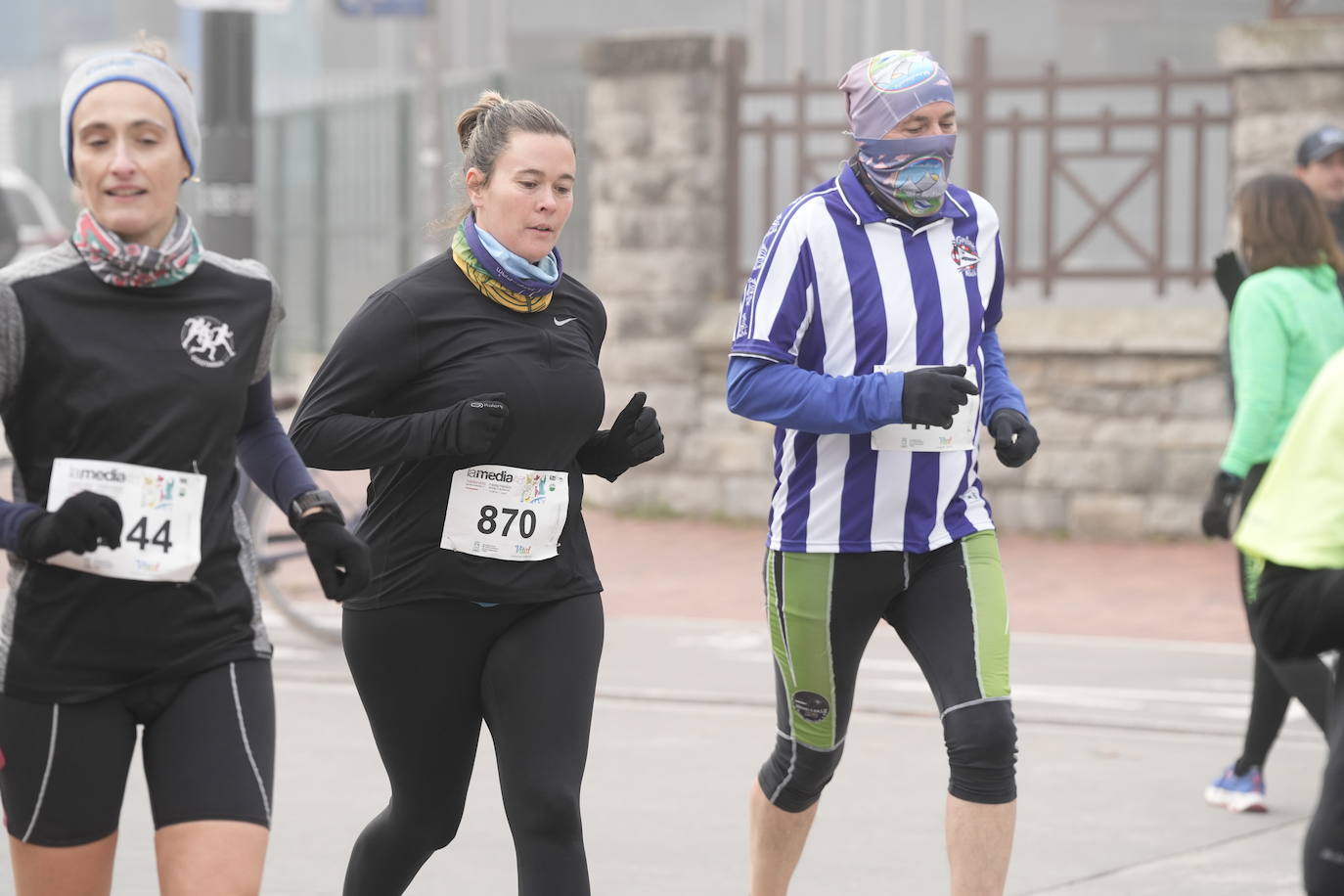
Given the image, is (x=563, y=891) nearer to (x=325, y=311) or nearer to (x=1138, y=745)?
(x=1138, y=745)

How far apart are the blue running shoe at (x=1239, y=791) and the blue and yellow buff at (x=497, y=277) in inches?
123

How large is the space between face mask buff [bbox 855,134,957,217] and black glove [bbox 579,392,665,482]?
71 cm

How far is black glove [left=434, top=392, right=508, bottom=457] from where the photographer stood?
3861mm

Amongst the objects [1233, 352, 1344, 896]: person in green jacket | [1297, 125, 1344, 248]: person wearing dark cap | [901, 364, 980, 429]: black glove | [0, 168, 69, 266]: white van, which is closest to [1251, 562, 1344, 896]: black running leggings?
[1233, 352, 1344, 896]: person in green jacket

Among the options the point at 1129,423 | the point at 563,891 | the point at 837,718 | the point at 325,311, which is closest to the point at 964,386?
the point at 837,718

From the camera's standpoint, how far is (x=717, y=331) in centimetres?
1291

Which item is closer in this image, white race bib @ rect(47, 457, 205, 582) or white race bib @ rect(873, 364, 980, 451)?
white race bib @ rect(47, 457, 205, 582)

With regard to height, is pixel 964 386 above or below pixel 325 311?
above

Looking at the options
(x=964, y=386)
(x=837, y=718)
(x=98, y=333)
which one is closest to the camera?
(x=98, y=333)

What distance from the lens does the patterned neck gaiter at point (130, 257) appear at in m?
3.31

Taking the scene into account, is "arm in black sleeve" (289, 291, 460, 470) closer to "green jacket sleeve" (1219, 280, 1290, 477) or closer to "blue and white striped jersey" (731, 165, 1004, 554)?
"blue and white striped jersey" (731, 165, 1004, 554)

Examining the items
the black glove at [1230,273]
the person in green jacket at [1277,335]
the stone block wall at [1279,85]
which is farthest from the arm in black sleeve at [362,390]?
the stone block wall at [1279,85]

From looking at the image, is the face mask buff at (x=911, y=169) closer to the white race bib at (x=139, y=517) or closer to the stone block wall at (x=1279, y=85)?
the white race bib at (x=139, y=517)

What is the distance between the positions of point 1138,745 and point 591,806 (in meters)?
1.97
